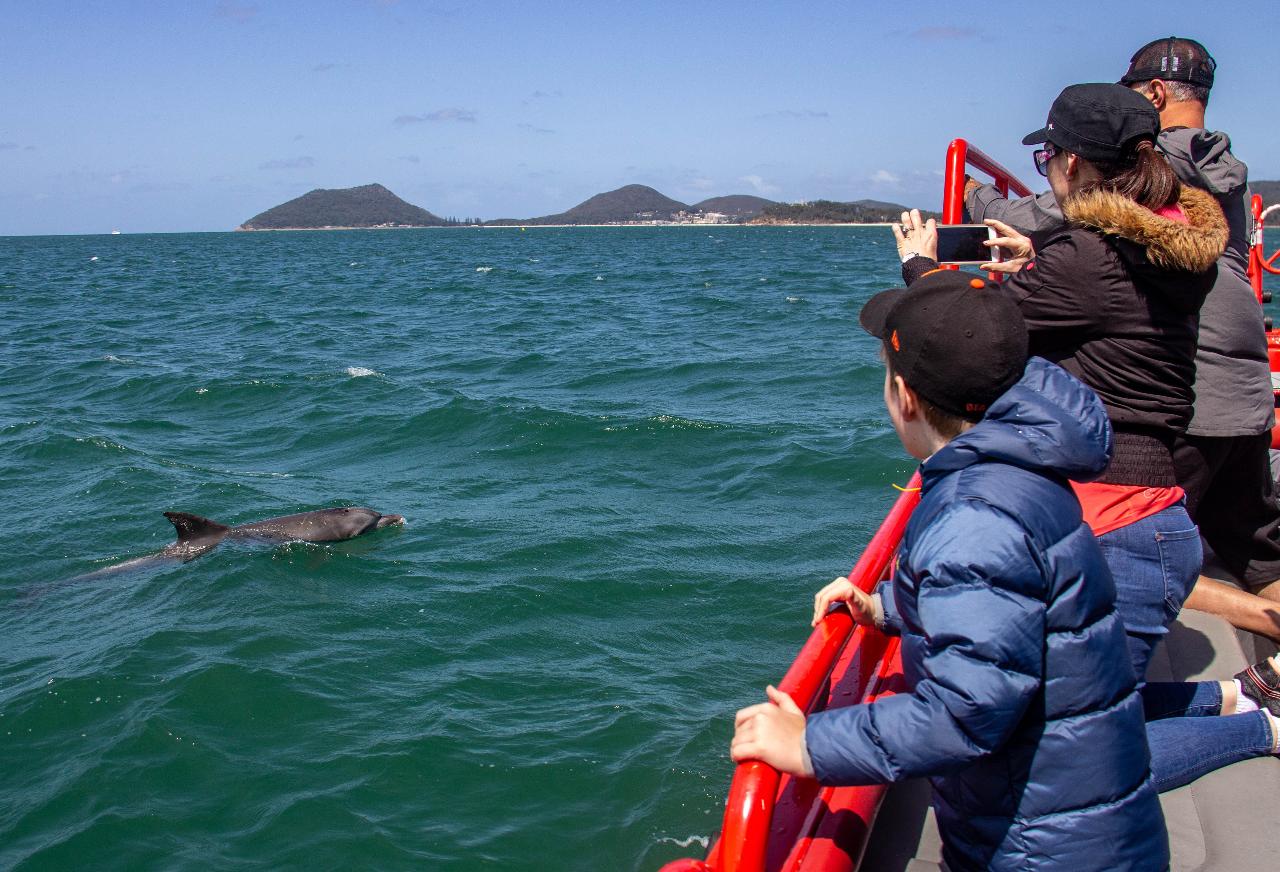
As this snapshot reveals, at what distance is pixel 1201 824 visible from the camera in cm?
300

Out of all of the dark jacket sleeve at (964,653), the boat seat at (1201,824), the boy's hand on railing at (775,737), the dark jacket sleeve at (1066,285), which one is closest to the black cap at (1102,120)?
the dark jacket sleeve at (1066,285)

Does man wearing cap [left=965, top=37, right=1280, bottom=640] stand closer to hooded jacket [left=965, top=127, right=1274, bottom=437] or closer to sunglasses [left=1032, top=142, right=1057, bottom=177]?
hooded jacket [left=965, top=127, right=1274, bottom=437]

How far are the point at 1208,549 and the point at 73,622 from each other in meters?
8.17

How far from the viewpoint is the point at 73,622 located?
27.3 ft

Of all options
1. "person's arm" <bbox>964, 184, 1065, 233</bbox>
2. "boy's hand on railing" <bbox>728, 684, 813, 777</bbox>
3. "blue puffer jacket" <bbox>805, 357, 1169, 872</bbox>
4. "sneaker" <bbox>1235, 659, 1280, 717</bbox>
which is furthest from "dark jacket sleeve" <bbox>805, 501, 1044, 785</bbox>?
"person's arm" <bbox>964, 184, 1065, 233</bbox>

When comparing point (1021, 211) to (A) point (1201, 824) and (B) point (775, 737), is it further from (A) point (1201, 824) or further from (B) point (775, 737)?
(B) point (775, 737)

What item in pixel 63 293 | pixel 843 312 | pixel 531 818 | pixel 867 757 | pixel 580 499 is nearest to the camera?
pixel 867 757

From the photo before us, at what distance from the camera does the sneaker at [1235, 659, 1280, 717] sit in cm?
333

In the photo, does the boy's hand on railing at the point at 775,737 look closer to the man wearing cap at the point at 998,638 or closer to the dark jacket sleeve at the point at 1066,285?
the man wearing cap at the point at 998,638

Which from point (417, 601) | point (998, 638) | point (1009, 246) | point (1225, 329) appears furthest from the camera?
point (417, 601)

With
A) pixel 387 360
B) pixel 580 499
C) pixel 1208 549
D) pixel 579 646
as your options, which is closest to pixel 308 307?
pixel 387 360

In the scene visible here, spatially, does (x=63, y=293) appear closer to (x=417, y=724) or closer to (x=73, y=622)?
(x=73, y=622)

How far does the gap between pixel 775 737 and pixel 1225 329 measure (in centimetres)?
242

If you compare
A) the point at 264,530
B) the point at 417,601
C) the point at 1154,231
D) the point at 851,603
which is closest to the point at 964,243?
the point at 1154,231
